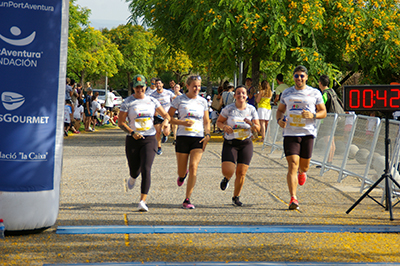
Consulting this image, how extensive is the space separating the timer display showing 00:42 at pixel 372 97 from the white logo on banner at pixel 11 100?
4.14m

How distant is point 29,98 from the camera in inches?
240

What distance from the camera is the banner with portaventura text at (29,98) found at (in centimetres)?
601

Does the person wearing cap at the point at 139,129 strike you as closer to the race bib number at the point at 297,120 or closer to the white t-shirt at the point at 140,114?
the white t-shirt at the point at 140,114

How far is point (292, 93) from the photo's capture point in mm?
8062

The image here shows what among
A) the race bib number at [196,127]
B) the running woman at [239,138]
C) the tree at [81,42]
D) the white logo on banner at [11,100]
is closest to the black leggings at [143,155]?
the race bib number at [196,127]

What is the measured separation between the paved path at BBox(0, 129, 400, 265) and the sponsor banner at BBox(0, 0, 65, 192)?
2.43ft

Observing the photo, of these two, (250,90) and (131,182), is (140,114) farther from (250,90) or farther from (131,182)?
(250,90)

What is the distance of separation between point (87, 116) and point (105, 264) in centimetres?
1929

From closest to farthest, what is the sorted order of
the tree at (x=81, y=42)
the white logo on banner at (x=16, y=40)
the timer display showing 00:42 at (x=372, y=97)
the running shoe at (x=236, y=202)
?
the white logo on banner at (x=16, y=40)
the timer display showing 00:42 at (x=372, y=97)
the running shoe at (x=236, y=202)
the tree at (x=81, y=42)

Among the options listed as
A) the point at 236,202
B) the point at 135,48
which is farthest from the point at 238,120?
the point at 135,48

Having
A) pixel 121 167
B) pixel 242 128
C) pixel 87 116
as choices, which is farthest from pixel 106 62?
pixel 242 128

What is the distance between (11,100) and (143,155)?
2208 millimetres

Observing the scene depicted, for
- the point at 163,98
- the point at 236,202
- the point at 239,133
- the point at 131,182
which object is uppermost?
the point at 163,98

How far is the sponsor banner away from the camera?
6.01 m
